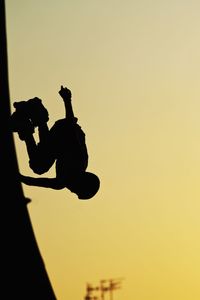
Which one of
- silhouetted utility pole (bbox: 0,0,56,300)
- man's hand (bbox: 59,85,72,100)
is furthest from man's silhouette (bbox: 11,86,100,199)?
silhouetted utility pole (bbox: 0,0,56,300)

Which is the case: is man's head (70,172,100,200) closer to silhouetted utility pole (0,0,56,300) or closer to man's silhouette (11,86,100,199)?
man's silhouette (11,86,100,199)

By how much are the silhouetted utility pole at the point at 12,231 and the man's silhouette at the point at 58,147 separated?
6.3 inches

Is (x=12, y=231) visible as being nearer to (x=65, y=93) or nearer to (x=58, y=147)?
(x=58, y=147)

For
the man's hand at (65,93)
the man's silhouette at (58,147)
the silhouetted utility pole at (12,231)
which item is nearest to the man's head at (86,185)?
the man's silhouette at (58,147)

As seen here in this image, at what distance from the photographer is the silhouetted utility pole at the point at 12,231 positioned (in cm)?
519

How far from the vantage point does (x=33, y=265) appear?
552 centimetres

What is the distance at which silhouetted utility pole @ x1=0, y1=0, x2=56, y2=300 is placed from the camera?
519 cm

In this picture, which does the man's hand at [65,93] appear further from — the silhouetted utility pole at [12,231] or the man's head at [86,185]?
the man's head at [86,185]

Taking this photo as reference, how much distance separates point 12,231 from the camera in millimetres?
5371

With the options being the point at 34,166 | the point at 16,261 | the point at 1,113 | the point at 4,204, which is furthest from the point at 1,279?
the point at 1,113

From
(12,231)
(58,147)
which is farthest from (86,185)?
(12,231)

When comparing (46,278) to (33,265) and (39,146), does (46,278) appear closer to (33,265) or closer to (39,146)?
(33,265)

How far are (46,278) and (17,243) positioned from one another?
472 mm

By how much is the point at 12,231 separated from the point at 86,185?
76cm
